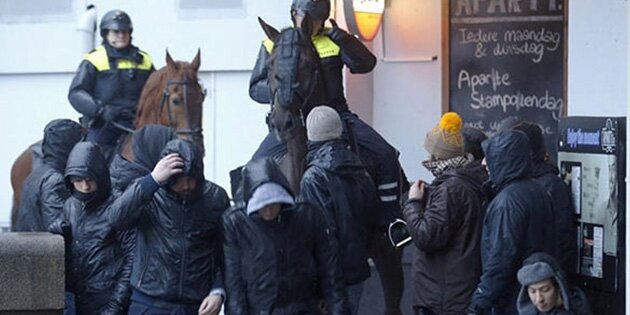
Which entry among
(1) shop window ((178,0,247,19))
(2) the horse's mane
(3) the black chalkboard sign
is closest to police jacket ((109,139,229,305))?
(2) the horse's mane

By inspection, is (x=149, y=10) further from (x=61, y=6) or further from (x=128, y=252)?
(x=128, y=252)

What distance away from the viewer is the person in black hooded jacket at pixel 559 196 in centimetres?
1005

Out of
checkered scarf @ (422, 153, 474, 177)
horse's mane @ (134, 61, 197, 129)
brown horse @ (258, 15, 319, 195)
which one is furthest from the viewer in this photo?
horse's mane @ (134, 61, 197, 129)

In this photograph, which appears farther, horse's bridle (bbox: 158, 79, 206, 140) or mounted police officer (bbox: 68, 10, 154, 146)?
mounted police officer (bbox: 68, 10, 154, 146)

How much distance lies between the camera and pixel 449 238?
988cm

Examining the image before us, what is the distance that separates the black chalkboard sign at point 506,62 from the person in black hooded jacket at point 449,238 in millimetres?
4597

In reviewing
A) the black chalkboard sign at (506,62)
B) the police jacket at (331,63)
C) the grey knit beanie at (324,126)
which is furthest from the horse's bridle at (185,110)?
the black chalkboard sign at (506,62)

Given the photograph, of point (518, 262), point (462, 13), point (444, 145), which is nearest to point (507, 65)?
point (462, 13)

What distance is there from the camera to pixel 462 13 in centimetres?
1501

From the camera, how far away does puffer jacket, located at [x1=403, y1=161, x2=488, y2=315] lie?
32.2 feet

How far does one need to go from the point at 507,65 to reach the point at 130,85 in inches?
130

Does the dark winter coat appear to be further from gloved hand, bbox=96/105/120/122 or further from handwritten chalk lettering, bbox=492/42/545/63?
handwritten chalk lettering, bbox=492/42/545/63

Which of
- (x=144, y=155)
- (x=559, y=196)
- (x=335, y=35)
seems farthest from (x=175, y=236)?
(x=335, y=35)

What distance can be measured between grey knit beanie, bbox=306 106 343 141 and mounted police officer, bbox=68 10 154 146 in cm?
354
